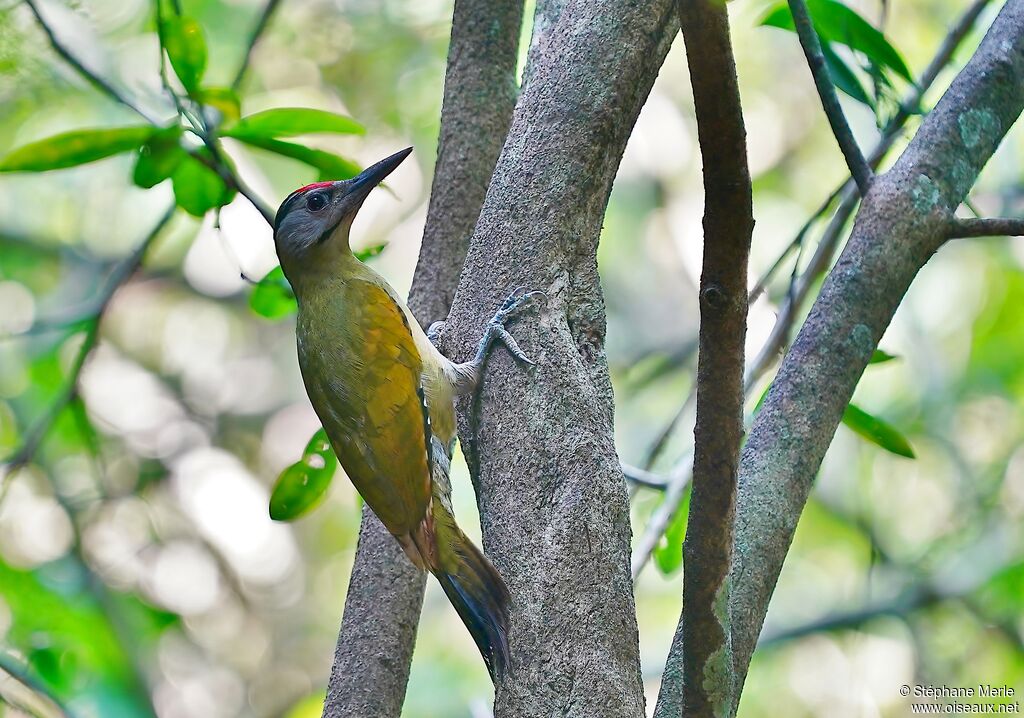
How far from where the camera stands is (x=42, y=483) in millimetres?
5922

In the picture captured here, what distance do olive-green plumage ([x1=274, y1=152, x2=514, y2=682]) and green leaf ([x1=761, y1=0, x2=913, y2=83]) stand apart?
112 centimetres

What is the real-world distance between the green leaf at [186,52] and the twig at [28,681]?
136 cm

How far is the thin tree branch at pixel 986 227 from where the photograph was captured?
180 centimetres

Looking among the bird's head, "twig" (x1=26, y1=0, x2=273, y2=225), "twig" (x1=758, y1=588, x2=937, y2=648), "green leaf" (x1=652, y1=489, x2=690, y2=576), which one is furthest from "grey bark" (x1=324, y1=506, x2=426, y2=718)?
"twig" (x1=758, y1=588, x2=937, y2=648)

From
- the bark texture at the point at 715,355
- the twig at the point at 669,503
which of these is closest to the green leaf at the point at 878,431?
the twig at the point at 669,503

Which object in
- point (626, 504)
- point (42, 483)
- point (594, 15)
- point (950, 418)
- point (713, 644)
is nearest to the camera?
point (713, 644)

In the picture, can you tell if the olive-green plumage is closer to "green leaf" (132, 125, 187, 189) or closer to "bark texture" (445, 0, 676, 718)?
"bark texture" (445, 0, 676, 718)

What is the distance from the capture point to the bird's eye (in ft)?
11.4

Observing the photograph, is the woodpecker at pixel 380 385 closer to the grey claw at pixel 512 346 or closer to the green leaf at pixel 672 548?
the grey claw at pixel 512 346

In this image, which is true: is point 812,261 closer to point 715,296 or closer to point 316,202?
point 715,296

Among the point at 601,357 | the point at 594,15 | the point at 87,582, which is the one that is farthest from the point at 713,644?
the point at 87,582

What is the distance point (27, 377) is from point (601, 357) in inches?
169

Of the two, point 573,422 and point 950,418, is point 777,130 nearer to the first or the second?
point 950,418

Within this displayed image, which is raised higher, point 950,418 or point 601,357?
point 950,418
